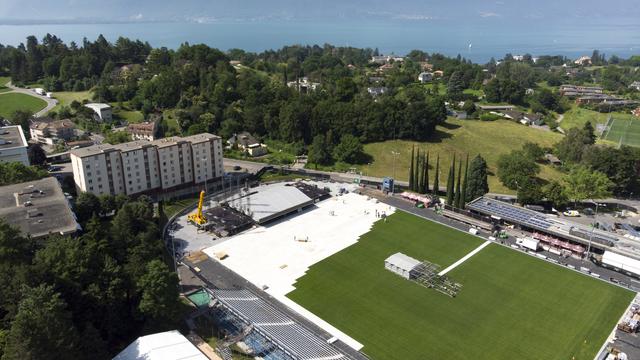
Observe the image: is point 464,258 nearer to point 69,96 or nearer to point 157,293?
point 157,293

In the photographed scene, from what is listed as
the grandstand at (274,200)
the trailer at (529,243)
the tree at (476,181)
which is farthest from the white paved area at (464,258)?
the grandstand at (274,200)

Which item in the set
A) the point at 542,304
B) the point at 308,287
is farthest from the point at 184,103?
the point at 542,304

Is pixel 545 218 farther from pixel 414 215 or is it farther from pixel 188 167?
pixel 188 167

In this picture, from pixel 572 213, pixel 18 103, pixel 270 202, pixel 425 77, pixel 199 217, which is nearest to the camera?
pixel 199 217

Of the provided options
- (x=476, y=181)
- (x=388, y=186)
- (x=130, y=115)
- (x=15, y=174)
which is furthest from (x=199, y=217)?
(x=130, y=115)

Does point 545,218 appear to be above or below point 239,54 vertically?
below

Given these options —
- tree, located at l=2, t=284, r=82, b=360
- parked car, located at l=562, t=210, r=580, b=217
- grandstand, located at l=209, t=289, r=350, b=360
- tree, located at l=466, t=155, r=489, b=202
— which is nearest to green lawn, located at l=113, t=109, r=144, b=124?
grandstand, located at l=209, t=289, r=350, b=360

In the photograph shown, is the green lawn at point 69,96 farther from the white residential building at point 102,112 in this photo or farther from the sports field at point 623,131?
the sports field at point 623,131
